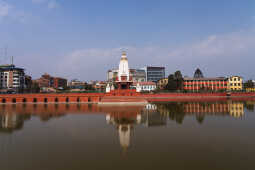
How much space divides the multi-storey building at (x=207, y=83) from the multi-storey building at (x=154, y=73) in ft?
127

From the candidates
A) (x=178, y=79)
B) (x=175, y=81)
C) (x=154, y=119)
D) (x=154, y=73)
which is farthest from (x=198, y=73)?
(x=154, y=119)

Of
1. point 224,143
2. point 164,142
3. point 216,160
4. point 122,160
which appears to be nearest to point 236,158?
point 216,160

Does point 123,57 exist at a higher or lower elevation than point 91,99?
higher

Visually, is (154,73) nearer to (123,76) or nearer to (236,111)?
(123,76)

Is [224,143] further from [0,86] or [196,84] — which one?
[0,86]

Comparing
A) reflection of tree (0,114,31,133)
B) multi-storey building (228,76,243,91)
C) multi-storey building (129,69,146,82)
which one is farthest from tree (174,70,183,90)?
reflection of tree (0,114,31,133)

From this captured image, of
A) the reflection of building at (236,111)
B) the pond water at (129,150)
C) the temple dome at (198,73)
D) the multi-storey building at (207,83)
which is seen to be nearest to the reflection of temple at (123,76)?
the reflection of building at (236,111)

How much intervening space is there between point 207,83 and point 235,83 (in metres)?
11.8

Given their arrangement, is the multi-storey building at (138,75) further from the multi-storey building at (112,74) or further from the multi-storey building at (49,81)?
the multi-storey building at (49,81)

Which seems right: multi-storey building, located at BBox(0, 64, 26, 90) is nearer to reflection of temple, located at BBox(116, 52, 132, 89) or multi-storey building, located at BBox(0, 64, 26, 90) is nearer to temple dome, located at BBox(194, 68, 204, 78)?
reflection of temple, located at BBox(116, 52, 132, 89)

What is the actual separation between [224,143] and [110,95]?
1177 inches

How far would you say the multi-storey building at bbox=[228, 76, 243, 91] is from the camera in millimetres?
70562

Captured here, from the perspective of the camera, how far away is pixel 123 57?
4106 cm

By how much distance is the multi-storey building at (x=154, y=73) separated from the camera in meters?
110
